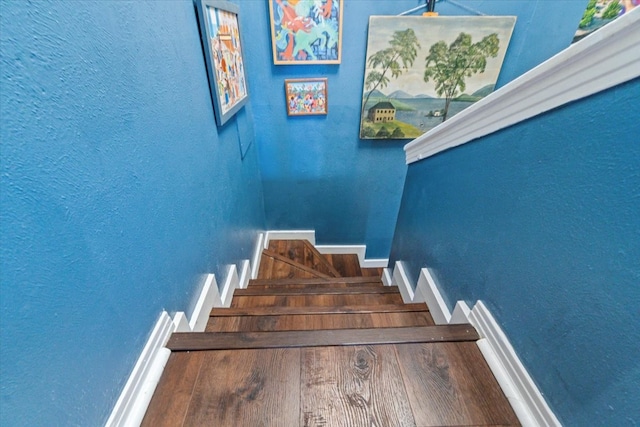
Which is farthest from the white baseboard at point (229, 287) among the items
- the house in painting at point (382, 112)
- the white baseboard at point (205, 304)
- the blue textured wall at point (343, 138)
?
the house in painting at point (382, 112)

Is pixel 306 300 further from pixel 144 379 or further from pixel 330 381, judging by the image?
pixel 144 379

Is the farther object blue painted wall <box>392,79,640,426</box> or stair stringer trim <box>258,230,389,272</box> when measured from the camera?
stair stringer trim <box>258,230,389,272</box>

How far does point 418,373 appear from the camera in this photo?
80 centimetres

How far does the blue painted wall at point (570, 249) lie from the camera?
49 centimetres

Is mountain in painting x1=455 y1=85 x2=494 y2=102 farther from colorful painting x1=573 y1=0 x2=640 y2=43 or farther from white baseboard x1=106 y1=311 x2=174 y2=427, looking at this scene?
white baseboard x1=106 y1=311 x2=174 y2=427

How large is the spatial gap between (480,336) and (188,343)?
3.15 ft

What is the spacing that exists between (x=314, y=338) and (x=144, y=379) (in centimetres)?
48

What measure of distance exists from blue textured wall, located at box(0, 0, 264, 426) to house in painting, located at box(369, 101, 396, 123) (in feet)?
5.47

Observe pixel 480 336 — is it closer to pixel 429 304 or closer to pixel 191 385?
pixel 429 304

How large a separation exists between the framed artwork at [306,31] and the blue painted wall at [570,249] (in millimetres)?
1559

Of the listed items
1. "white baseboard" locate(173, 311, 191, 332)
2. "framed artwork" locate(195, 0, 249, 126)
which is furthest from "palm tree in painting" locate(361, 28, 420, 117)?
"white baseboard" locate(173, 311, 191, 332)

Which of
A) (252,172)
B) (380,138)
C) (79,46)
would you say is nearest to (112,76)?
(79,46)

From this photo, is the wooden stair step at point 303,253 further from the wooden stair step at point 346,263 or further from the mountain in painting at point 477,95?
the mountain in painting at point 477,95

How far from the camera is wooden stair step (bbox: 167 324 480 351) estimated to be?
0.85m
